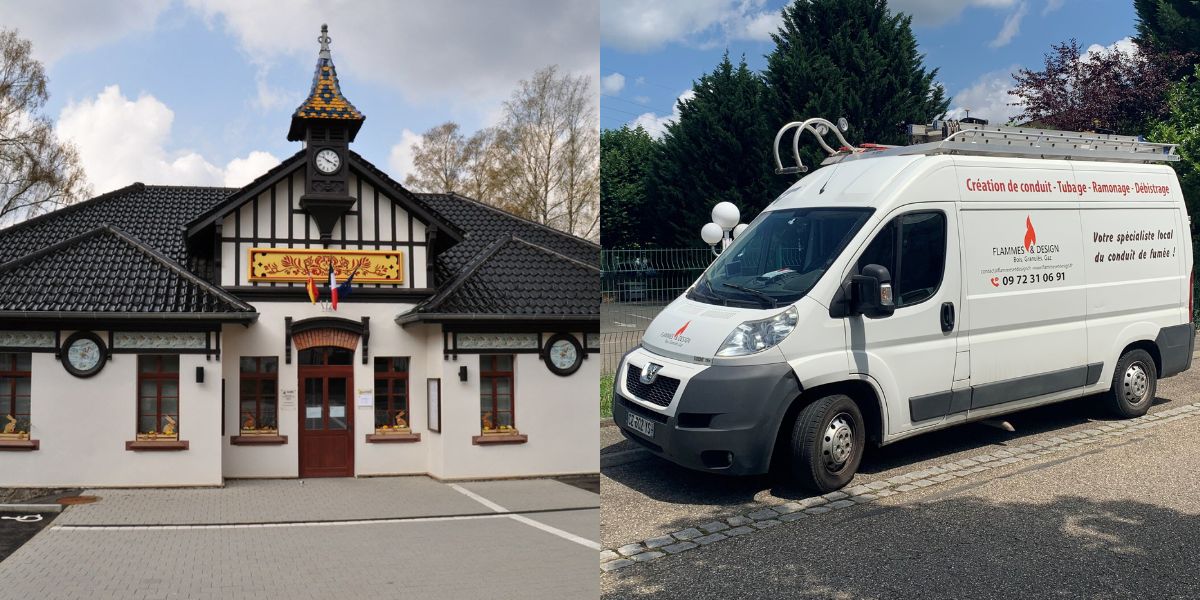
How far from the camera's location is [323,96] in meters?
17.9

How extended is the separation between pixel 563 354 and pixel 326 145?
5681mm

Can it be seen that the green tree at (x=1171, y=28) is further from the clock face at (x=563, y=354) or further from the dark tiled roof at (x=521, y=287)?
the clock face at (x=563, y=354)

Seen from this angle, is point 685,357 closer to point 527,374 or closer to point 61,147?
point 527,374

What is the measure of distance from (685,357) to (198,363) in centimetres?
1166

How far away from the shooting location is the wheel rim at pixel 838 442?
18.3 feet

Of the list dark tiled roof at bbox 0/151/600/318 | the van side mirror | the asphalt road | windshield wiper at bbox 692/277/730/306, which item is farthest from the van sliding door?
dark tiled roof at bbox 0/151/600/318

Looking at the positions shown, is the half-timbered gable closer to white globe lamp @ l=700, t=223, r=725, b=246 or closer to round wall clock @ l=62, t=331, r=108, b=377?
round wall clock @ l=62, t=331, r=108, b=377

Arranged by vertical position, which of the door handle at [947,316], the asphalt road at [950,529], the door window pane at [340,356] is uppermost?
the door handle at [947,316]

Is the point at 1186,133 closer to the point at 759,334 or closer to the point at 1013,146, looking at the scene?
the point at 1013,146

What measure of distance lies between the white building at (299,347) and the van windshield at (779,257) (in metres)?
8.72

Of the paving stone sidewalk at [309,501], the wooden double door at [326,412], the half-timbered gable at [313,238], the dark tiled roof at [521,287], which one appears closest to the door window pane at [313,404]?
the wooden double door at [326,412]

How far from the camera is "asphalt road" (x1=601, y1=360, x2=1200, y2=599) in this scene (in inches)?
158

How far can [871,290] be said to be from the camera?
5.58 meters

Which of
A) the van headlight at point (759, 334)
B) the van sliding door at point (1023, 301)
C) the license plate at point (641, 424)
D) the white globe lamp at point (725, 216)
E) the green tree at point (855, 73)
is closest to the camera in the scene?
the van headlight at point (759, 334)
